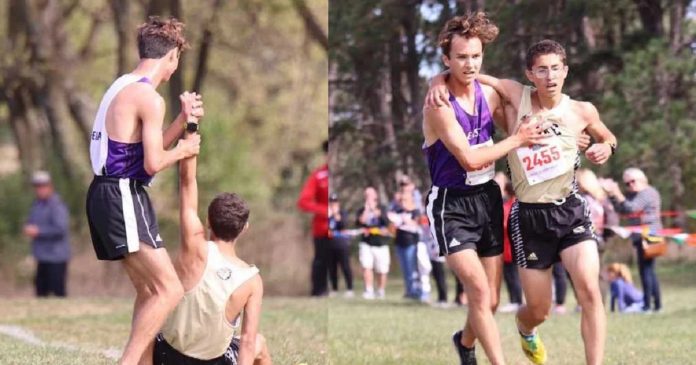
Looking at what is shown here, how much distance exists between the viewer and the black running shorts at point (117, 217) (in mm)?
5734

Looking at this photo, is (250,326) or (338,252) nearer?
(250,326)

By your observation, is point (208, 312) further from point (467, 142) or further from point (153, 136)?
point (467, 142)

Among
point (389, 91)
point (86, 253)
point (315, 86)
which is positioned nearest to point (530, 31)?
point (389, 91)

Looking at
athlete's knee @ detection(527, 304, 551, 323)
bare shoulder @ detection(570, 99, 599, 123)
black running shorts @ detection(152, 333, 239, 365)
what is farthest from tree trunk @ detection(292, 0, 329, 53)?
black running shorts @ detection(152, 333, 239, 365)

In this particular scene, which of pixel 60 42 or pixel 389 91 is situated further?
pixel 60 42

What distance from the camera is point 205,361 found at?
232 inches

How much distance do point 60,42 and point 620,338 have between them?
44.0 ft

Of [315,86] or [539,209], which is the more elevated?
[315,86]

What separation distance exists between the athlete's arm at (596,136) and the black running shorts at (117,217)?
7.56 feet

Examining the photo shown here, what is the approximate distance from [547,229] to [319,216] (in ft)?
26.7

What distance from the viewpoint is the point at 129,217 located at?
18.9 feet

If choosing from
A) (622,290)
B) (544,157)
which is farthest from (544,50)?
(622,290)

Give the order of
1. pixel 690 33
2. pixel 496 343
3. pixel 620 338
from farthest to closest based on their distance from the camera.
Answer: pixel 690 33, pixel 620 338, pixel 496 343

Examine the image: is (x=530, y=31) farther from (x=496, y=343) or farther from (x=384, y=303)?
(x=496, y=343)
